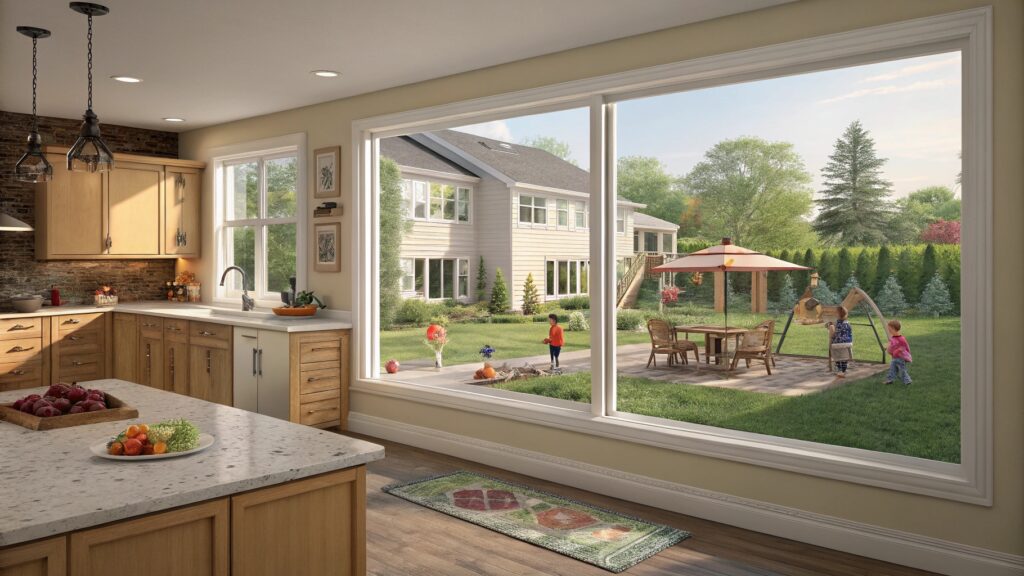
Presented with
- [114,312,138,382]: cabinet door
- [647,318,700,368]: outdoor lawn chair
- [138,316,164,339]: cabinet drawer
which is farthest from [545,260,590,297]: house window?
[114,312,138,382]: cabinet door

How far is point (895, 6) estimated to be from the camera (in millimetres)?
3395

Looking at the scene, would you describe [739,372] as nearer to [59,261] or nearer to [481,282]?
[481,282]

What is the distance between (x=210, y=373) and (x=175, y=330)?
598 millimetres

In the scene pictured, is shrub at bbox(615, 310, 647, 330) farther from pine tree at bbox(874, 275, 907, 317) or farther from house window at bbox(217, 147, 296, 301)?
house window at bbox(217, 147, 296, 301)

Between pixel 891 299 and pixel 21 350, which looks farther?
pixel 21 350

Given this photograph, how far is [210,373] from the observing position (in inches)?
243

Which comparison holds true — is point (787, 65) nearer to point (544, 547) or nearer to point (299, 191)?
point (544, 547)

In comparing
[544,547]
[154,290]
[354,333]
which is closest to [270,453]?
[544,547]

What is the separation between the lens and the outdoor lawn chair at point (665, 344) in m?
4.39

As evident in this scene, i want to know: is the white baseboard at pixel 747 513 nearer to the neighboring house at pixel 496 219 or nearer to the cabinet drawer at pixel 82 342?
the neighboring house at pixel 496 219

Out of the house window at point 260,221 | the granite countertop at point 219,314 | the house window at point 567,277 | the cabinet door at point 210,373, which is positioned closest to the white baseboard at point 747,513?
the house window at point 567,277

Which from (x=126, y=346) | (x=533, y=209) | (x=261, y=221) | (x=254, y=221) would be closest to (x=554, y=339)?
(x=533, y=209)

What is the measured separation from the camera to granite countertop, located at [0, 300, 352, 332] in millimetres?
5684

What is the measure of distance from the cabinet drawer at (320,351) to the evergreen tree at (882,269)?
3.88 m
